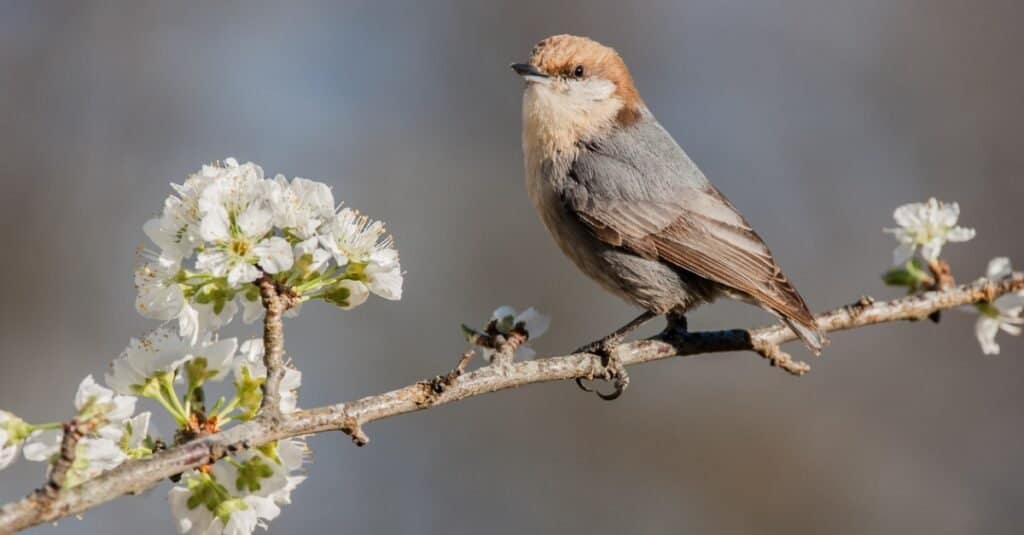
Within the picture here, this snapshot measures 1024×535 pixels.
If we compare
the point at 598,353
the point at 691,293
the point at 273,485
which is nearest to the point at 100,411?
the point at 273,485

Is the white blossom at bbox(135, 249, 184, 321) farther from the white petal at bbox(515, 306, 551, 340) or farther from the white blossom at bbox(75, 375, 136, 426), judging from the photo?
the white petal at bbox(515, 306, 551, 340)

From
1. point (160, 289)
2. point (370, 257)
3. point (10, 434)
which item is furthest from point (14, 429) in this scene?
point (370, 257)

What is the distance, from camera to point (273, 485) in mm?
1965

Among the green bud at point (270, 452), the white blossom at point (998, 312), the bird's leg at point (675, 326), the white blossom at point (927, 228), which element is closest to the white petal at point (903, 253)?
the white blossom at point (927, 228)

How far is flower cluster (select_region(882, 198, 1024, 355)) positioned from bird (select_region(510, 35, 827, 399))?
1.73ft

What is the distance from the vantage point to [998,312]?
3.12m

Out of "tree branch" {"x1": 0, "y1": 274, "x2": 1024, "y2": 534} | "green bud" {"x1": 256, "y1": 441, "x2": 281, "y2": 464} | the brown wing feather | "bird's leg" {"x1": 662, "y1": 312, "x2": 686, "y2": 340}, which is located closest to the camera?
"tree branch" {"x1": 0, "y1": 274, "x2": 1024, "y2": 534}

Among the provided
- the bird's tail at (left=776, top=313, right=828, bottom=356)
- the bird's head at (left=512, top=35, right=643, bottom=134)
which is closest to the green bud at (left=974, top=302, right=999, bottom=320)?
the bird's tail at (left=776, top=313, right=828, bottom=356)

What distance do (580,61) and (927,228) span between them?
4.93ft

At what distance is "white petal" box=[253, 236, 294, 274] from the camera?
199 cm

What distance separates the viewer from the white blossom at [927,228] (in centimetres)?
306

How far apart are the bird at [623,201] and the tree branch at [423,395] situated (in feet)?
1.51

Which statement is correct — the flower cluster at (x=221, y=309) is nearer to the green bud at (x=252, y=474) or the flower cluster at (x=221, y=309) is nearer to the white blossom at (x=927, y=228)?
the green bud at (x=252, y=474)

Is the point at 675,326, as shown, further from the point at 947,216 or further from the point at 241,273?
the point at 241,273
